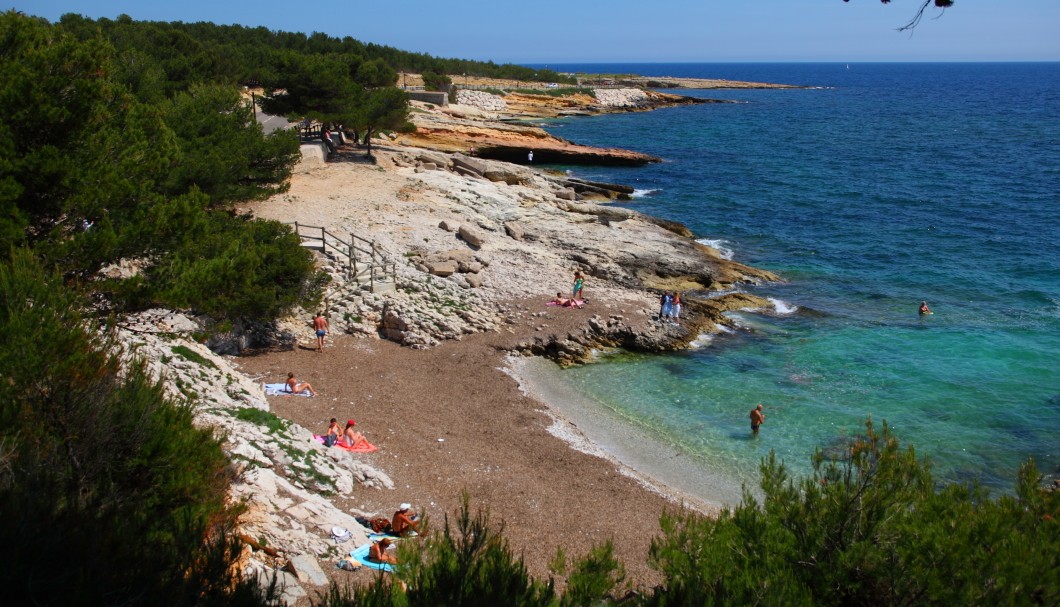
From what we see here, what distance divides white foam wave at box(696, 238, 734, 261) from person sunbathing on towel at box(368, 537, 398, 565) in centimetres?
2418

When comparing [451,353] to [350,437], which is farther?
[451,353]

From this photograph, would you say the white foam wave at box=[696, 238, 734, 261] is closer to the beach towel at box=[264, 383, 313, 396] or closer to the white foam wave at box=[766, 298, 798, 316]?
the white foam wave at box=[766, 298, 798, 316]

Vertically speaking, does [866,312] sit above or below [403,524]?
above

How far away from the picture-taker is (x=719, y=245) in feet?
111

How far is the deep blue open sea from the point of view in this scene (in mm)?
17266

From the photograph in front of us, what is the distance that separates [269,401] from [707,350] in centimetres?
1265

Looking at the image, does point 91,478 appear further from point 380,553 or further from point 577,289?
point 577,289

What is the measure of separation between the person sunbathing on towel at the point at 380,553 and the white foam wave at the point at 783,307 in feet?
61.2

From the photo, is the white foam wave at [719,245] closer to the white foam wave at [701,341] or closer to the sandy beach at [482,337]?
the sandy beach at [482,337]

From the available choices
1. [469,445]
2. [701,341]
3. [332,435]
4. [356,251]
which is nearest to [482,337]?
[356,251]

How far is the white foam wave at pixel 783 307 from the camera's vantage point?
25.3m

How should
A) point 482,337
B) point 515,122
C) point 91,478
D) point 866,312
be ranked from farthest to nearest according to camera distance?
point 515,122, point 866,312, point 482,337, point 91,478

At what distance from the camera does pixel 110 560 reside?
5.70m

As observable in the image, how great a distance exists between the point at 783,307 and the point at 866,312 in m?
2.92
